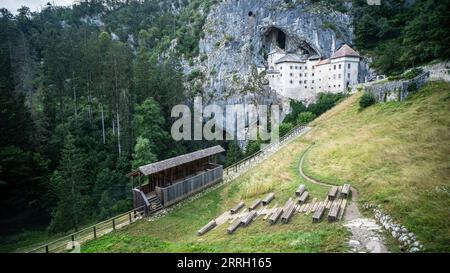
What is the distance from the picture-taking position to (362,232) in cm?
933

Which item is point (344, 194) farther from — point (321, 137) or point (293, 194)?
point (321, 137)

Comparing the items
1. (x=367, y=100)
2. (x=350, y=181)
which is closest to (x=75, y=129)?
(x=350, y=181)

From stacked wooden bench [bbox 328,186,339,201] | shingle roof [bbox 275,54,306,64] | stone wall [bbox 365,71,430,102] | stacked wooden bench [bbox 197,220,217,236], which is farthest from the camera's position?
shingle roof [bbox 275,54,306,64]

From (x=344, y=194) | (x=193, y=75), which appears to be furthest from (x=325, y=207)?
(x=193, y=75)

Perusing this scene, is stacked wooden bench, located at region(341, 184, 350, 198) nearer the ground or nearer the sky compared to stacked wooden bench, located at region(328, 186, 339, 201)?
nearer the sky

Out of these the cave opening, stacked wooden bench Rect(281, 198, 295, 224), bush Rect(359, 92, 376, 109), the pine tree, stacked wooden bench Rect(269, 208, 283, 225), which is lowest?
the pine tree

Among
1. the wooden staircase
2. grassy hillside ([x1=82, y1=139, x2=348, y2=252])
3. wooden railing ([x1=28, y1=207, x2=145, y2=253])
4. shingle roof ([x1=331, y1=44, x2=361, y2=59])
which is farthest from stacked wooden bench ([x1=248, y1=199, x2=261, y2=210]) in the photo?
shingle roof ([x1=331, y1=44, x2=361, y2=59])

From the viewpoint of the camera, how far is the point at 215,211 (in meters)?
17.2

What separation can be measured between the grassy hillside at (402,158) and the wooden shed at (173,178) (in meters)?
8.67

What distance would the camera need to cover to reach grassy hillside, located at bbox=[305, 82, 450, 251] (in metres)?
9.48

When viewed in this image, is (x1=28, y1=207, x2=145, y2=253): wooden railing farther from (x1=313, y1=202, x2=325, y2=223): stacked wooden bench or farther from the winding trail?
the winding trail

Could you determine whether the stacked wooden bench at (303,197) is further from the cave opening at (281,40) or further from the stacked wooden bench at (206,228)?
the cave opening at (281,40)

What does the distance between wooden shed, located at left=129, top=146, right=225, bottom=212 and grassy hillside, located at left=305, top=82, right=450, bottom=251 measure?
28.5 feet
